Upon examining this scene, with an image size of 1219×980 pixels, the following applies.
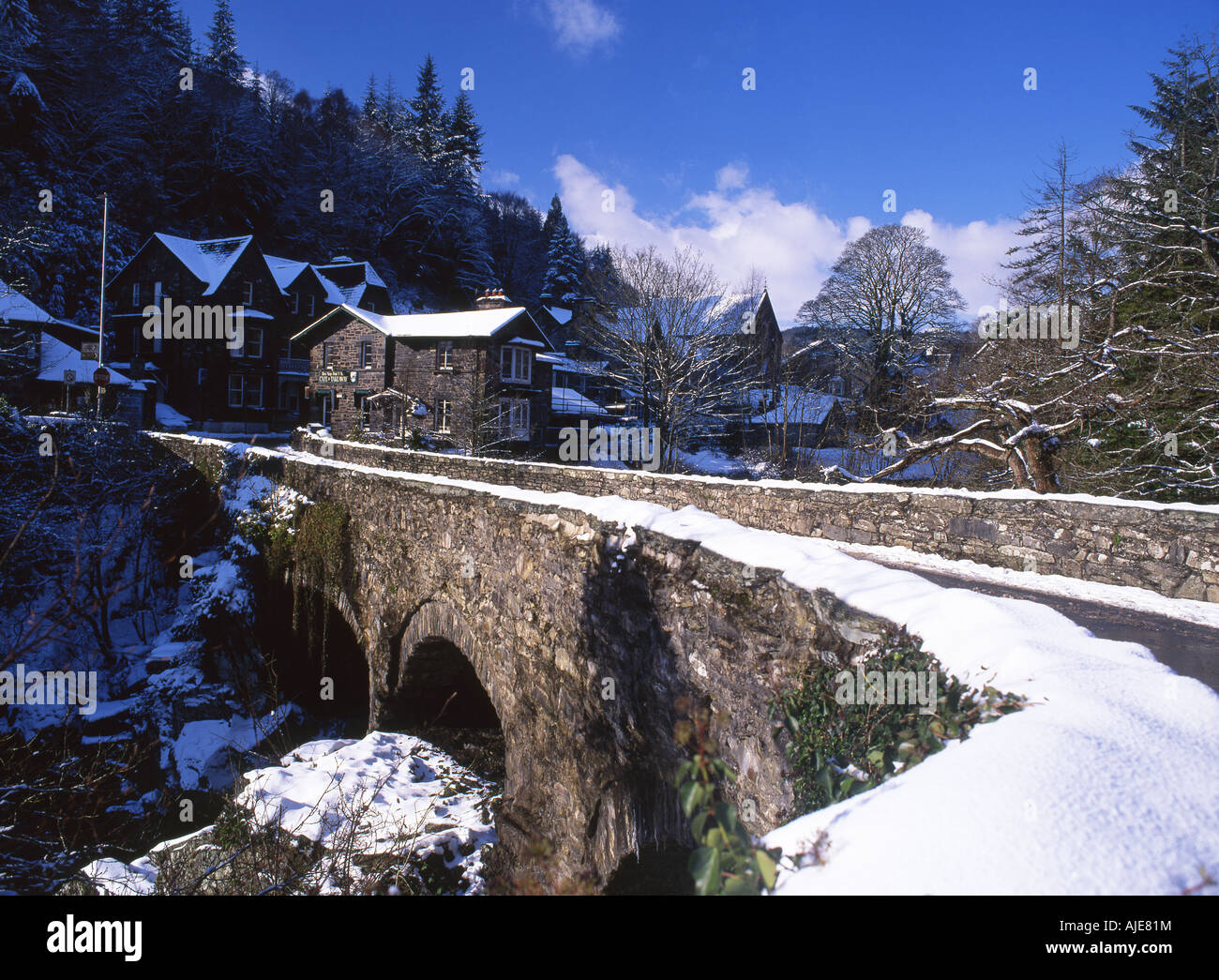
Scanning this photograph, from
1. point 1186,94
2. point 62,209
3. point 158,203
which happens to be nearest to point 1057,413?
point 1186,94

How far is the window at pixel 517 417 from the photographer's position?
2900cm

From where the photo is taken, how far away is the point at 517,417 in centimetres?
3052

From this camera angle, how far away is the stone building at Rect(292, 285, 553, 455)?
2869 centimetres

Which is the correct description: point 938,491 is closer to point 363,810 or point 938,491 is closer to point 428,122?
point 363,810

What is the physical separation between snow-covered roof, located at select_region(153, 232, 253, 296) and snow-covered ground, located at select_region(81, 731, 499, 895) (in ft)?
120

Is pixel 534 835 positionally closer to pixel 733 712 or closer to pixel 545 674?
pixel 545 674

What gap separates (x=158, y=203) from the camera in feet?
136

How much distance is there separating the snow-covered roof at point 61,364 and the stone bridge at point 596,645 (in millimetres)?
27486

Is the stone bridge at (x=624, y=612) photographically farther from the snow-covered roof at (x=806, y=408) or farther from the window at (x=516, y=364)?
the snow-covered roof at (x=806, y=408)

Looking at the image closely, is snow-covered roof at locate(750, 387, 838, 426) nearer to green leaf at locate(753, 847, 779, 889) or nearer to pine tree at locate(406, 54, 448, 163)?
green leaf at locate(753, 847, 779, 889)

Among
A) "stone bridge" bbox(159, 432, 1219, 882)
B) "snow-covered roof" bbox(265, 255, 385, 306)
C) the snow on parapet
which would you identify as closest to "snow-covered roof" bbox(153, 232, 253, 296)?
"snow-covered roof" bbox(265, 255, 385, 306)

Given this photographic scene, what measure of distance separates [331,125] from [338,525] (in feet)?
213

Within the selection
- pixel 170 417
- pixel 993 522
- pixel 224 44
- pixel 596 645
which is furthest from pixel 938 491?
pixel 224 44

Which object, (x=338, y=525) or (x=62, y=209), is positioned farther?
(x=62, y=209)
